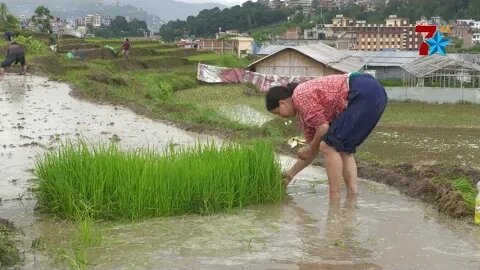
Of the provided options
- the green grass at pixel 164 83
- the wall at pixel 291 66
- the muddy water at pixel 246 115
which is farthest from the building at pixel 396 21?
the muddy water at pixel 246 115

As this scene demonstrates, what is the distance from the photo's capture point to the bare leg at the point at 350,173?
16.3ft

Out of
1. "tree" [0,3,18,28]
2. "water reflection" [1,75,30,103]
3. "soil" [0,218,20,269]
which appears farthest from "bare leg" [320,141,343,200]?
"tree" [0,3,18,28]

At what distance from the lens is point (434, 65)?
77.9 ft

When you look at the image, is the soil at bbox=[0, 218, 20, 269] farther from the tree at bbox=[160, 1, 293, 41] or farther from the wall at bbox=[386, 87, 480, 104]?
the tree at bbox=[160, 1, 293, 41]

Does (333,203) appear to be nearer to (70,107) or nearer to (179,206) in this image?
(179,206)

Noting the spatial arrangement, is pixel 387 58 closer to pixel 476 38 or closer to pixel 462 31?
pixel 462 31

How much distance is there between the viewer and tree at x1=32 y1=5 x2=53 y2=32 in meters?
38.3

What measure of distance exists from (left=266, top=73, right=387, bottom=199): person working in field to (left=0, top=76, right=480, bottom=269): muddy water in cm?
53

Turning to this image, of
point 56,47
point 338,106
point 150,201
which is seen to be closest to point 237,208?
point 150,201

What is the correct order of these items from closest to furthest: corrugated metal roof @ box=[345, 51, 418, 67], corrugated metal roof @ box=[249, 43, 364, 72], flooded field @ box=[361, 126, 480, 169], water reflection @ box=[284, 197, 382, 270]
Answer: water reflection @ box=[284, 197, 382, 270], flooded field @ box=[361, 126, 480, 169], corrugated metal roof @ box=[249, 43, 364, 72], corrugated metal roof @ box=[345, 51, 418, 67]

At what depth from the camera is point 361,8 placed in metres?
105

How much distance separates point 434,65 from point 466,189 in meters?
19.8

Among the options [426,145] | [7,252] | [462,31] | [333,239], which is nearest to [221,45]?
[462,31]

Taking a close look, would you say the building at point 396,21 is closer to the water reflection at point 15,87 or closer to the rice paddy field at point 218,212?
the water reflection at point 15,87
